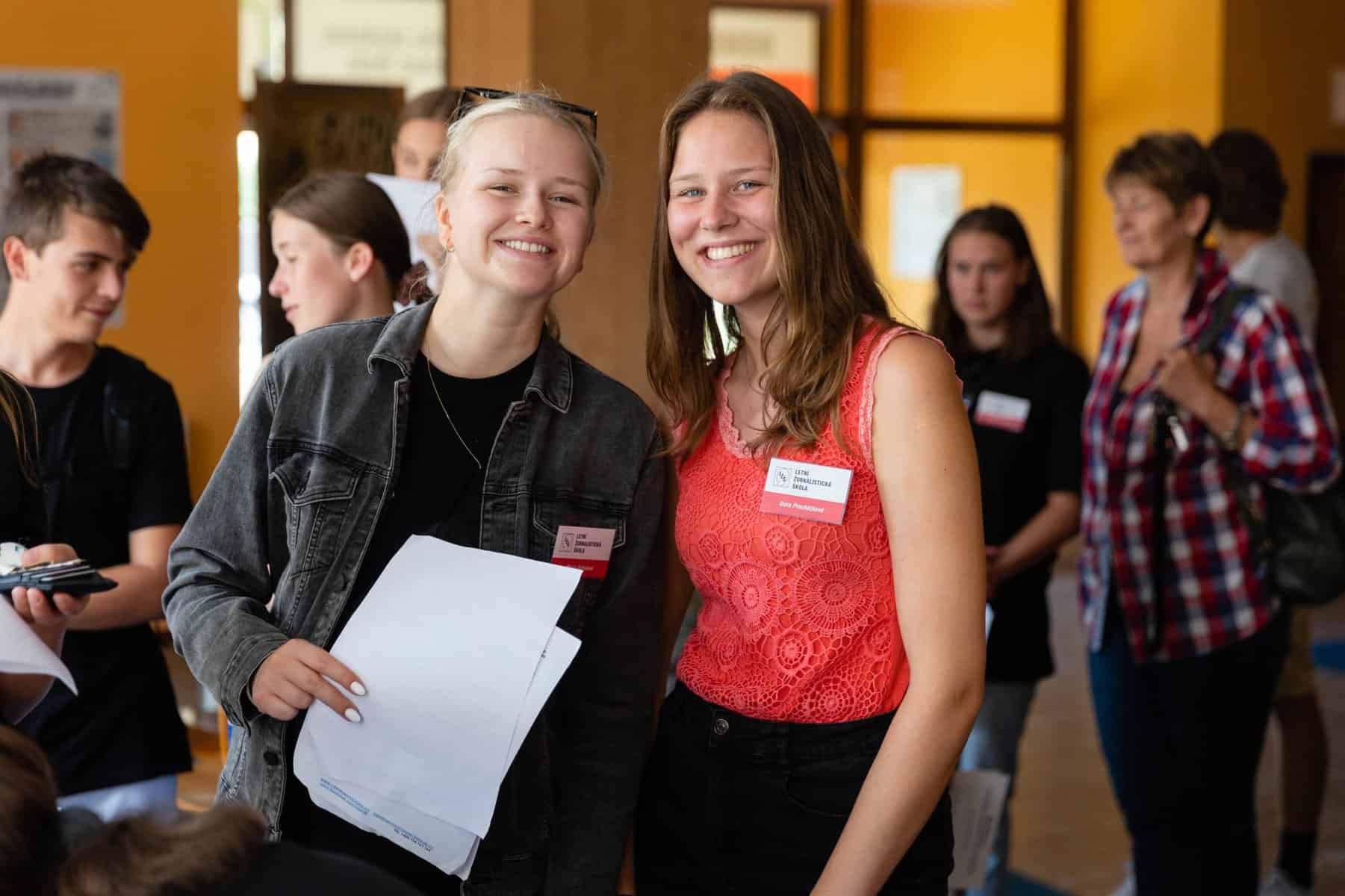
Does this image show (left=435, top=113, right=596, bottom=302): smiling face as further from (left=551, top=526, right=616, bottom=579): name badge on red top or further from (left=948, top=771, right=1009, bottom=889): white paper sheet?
(left=948, top=771, right=1009, bottom=889): white paper sheet

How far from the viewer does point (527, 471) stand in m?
1.66

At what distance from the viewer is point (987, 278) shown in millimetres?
3475

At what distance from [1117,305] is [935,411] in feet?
6.33

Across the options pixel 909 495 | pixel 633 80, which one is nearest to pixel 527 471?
pixel 909 495

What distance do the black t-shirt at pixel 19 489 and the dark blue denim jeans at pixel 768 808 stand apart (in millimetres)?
917

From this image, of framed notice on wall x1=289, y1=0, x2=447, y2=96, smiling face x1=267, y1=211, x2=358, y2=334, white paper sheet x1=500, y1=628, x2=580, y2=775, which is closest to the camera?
white paper sheet x1=500, y1=628, x2=580, y2=775

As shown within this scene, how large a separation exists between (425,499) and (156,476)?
2.88 ft

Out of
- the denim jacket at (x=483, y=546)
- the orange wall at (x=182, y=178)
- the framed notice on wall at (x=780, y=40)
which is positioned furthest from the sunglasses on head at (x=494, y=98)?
the framed notice on wall at (x=780, y=40)

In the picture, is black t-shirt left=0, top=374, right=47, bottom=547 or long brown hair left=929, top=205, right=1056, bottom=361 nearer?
black t-shirt left=0, top=374, right=47, bottom=547

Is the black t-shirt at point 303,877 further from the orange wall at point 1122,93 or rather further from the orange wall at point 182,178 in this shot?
the orange wall at point 1122,93

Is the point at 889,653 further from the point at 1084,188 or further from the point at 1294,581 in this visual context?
the point at 1084,188

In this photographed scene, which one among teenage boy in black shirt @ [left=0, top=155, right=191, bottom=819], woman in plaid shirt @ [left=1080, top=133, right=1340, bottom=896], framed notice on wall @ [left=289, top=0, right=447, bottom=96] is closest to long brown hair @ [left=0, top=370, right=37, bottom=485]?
teenage boy in black shirt @ [left=0, top=155, right=191, bottom=819]

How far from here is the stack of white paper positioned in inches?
58.9

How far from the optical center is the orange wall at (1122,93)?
8.72 m
